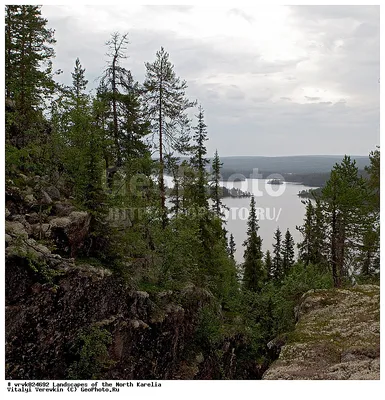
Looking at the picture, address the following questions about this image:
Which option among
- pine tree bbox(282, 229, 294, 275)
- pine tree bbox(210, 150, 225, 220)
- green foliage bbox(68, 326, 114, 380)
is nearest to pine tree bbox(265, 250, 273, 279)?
pine tree bbox(282, 229, 294, 275)

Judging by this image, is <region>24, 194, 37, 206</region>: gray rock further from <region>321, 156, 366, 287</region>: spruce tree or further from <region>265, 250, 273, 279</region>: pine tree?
<region>265, 250, 273, 279</region>: pine tree

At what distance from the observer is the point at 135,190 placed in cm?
1658

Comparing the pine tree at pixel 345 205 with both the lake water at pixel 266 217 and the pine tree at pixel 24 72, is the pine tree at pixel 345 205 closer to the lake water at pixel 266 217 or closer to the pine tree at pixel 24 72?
the pine tree at pixel 24 72

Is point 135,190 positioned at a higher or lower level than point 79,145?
lower

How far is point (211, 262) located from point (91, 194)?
1060 cm

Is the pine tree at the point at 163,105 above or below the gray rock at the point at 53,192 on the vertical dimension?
above

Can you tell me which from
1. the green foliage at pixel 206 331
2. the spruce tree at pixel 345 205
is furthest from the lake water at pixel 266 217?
the green foliage at pixel 206 331

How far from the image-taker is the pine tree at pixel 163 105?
61.9 ft

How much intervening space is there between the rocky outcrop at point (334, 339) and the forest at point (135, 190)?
6.67 ft

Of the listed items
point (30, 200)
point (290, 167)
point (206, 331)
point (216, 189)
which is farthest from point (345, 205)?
point (290, 167)

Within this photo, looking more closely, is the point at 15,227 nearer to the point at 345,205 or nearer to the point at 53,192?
the point at 53,192

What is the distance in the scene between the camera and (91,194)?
44.3 feet

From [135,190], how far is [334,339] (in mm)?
10976

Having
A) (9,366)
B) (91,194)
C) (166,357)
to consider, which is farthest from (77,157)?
(166,357)
